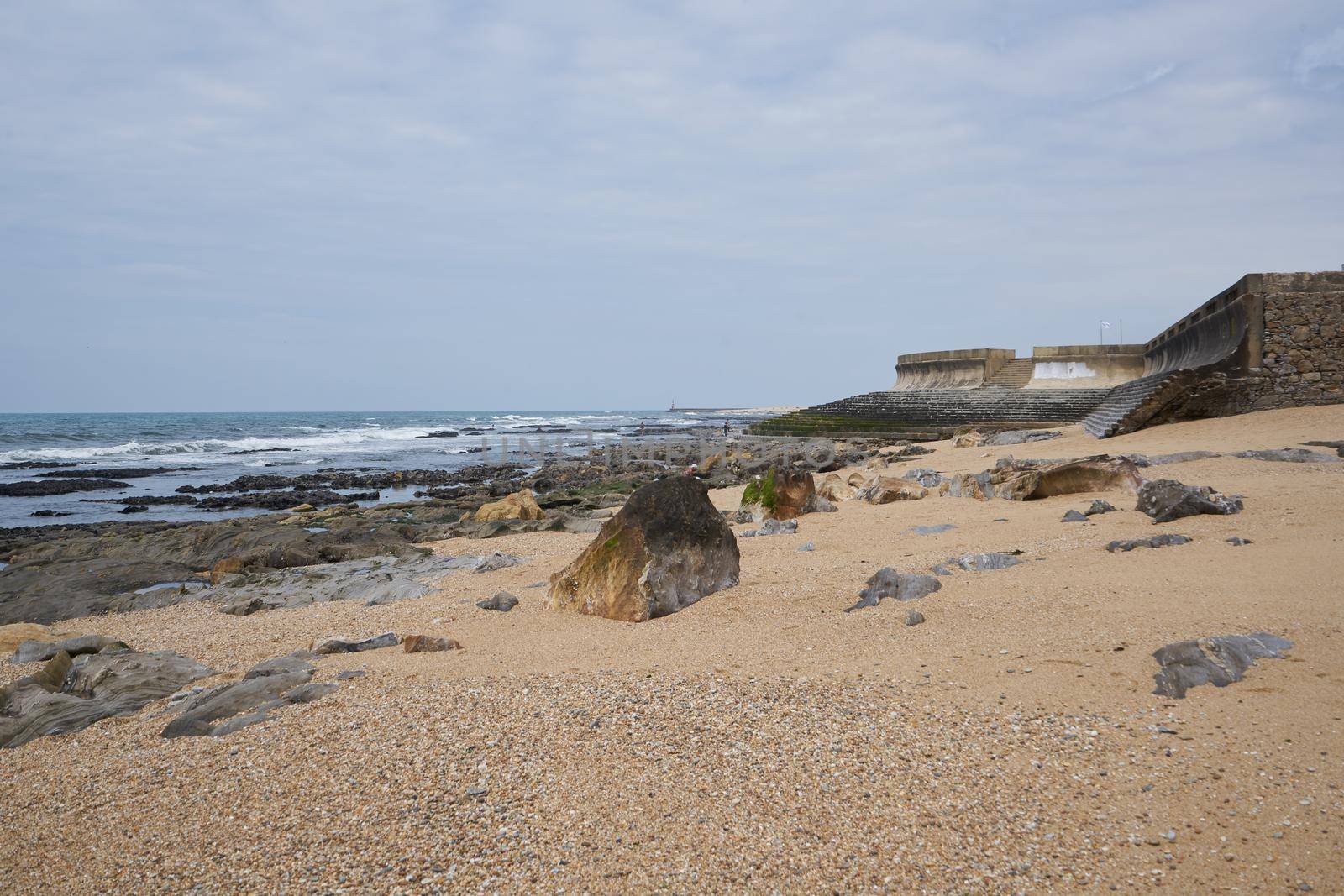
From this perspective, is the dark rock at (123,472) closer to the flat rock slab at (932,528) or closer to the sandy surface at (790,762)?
the sandy surface at (790,762)

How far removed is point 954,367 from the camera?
30094mm

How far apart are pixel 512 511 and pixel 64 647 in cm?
677

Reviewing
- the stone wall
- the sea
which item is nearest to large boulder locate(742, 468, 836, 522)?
the stone wall

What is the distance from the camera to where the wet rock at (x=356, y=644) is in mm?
4730

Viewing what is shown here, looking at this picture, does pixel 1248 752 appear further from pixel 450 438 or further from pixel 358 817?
pixel 450 438

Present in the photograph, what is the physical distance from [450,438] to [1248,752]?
160ft

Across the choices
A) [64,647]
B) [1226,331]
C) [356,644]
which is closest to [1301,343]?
[1226,331]

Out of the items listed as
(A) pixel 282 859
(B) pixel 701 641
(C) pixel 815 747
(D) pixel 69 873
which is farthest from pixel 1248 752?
(D) pixel 69 873

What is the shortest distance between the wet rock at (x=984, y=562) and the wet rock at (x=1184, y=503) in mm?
1292

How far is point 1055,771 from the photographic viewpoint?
2.53 meters

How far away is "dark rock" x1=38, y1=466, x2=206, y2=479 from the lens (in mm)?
24125

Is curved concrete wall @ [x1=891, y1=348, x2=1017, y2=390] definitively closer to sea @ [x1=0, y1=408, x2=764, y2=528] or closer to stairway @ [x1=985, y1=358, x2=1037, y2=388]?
stairway @ [x1=985, y1=358, x2=1037, y2=388]

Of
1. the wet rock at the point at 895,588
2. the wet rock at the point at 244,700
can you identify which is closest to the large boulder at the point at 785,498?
the wet rock at the point at 895,588

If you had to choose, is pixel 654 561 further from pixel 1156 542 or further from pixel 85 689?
pixel 85 689
